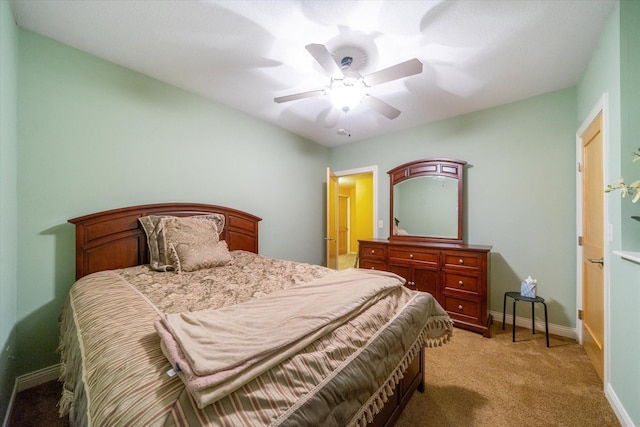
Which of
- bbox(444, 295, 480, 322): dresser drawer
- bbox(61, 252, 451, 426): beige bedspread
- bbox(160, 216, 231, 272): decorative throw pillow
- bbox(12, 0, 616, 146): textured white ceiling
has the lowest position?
bbox(444, 295, 480, 322): dresser drawer

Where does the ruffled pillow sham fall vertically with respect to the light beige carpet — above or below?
above

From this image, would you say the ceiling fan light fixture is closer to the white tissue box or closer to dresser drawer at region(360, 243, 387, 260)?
dresser drawer at region(360, 243, 387, 260)

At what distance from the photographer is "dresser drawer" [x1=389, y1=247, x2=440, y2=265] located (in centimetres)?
283

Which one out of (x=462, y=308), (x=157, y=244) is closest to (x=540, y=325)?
(x=462, y=308)

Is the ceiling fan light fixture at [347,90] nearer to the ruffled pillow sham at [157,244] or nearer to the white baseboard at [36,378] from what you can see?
the ruffled pillow sham at [157,244]

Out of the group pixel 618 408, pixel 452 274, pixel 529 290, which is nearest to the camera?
pixel 618 408

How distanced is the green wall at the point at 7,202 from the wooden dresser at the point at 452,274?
10.6ft

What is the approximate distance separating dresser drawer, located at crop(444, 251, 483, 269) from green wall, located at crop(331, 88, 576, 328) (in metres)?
0.56

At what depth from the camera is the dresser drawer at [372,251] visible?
3.22 m

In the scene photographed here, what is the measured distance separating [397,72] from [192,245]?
205 cm

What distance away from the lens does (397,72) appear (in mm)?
1655

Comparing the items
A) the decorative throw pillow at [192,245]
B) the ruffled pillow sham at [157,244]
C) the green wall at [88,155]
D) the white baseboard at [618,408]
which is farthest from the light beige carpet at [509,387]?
the green wall at [88,155]

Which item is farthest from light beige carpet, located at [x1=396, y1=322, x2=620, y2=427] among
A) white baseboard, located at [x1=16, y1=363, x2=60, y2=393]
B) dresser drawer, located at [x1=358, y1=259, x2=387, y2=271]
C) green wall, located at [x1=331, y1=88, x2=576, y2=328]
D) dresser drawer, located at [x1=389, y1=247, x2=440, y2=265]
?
white baseboard, located at [x1=16, y1=363, x2=60, y2=393]

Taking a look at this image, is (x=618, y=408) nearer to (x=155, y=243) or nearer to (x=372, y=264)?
(x=372, y=264)
